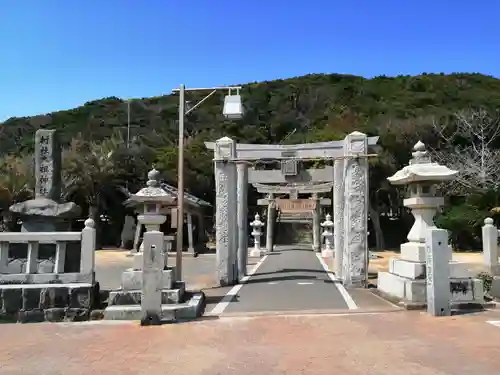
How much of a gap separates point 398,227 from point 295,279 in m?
23.2

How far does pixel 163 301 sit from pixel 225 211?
5242 millimetres

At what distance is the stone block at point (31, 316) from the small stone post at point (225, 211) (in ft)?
20.2

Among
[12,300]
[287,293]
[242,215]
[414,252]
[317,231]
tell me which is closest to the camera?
[12,300]

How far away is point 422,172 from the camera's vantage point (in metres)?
10.3

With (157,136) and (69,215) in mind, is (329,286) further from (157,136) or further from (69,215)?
(157,136)

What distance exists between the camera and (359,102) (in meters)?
64.4

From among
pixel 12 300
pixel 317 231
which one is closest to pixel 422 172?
pixel 12 300

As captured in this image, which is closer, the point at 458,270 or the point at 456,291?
the point at 456,291

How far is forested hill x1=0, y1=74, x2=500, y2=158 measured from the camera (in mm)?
53875

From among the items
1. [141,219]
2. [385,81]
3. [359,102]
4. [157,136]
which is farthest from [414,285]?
[385,81]

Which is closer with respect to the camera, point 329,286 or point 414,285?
point 414,285

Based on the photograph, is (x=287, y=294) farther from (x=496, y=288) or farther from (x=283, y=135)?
(x=283, y=135)

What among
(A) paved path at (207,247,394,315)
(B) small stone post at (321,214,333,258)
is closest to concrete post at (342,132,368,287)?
(A) paved path at (207,247,394,315)

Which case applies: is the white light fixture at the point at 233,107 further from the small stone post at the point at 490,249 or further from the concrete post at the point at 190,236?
the concrete post at the point at 190,236
